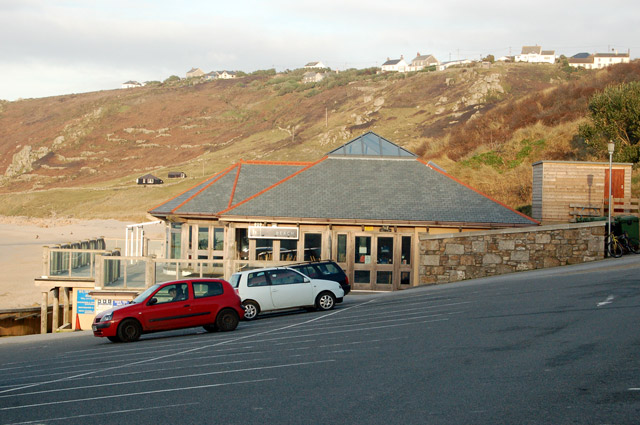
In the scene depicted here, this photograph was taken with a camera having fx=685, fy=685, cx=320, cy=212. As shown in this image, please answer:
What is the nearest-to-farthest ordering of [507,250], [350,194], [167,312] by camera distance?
[167,312] → [507,250] → [350,194]

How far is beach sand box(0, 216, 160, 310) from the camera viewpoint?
36.2 metres

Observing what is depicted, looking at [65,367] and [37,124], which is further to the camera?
[37,124]

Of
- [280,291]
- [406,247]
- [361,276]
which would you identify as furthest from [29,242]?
[280,291]

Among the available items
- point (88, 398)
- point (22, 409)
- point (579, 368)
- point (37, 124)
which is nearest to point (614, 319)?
point (579, 368)

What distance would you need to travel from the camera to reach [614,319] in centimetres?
1322

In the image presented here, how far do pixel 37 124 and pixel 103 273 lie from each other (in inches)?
5387

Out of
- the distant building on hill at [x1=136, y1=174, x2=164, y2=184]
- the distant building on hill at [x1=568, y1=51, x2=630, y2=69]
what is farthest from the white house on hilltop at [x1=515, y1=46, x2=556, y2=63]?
the distant building on hill at [x1=136, y1=174, x2=164, y2=184]

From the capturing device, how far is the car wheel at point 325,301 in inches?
830

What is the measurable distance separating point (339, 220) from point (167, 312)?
11927 millimetres

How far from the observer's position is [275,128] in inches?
4860

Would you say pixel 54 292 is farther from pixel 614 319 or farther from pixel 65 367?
pixel 614 319

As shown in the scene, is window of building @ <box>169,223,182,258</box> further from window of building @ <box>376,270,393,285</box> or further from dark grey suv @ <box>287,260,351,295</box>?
window of building @ <box>376,270,393,285</box>

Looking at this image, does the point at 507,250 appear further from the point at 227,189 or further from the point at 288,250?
the point at 227,189

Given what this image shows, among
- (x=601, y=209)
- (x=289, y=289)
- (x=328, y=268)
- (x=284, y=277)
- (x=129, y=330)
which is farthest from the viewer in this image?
(x=601, y=209)
